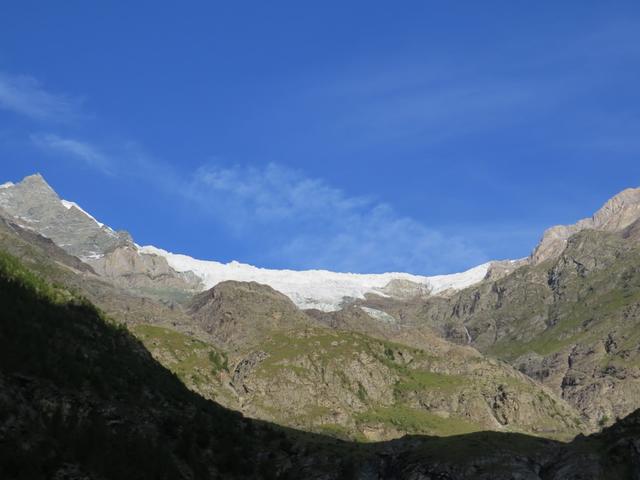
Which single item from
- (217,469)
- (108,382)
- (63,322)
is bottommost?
(217,469)

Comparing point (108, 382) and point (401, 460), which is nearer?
point (108, 382)

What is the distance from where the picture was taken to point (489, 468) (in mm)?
145250

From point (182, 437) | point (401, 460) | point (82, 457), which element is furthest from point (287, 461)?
point (82, 457)

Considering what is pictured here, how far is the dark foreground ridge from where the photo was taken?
158ft

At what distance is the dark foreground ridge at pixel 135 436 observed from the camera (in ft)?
158

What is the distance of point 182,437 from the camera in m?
96.4

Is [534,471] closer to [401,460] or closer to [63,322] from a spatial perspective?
[401,460]

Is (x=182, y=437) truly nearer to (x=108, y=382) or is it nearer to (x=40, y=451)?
(x=108, y=382)

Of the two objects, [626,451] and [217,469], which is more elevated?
[626,451]

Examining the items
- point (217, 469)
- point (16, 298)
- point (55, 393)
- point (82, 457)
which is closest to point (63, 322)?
point (16, 298)

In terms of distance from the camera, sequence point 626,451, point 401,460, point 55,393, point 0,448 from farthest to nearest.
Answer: point 401,460, point 626,451, point 55,393, point 0,448

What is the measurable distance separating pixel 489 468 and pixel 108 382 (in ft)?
266

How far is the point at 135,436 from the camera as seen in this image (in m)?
70.4

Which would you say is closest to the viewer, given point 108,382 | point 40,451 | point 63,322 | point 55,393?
point 40,451
